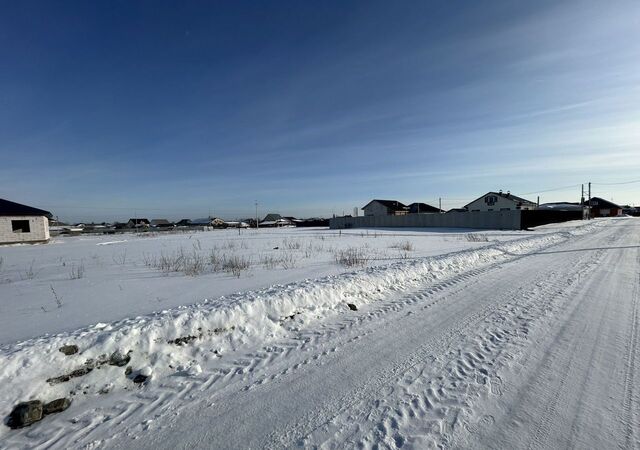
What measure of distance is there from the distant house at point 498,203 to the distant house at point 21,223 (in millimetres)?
63166

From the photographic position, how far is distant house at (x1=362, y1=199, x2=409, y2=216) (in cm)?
6688

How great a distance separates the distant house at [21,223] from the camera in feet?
82.5

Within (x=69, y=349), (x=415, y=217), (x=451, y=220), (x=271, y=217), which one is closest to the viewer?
(x=69, y=349)

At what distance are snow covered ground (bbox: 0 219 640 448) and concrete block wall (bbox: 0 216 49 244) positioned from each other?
2807cm

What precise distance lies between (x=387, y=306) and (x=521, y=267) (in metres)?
5.87

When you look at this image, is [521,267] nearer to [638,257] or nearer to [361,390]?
[638,257]

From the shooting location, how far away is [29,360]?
3020mm

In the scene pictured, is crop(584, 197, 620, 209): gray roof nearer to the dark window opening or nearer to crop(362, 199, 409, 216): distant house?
crop(362, 199, 409, 216): distant house

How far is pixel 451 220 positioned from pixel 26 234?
44933 mm

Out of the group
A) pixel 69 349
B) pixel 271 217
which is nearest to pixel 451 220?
pixel 69 349

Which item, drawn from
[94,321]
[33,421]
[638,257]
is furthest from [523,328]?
[638,257]

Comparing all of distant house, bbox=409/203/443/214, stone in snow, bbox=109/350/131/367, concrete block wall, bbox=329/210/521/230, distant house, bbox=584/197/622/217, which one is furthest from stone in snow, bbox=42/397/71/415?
distant house, bbox=584/197/622/217

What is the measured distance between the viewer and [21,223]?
2625cm

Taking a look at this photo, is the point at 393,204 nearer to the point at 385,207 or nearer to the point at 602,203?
the point at 385,207
